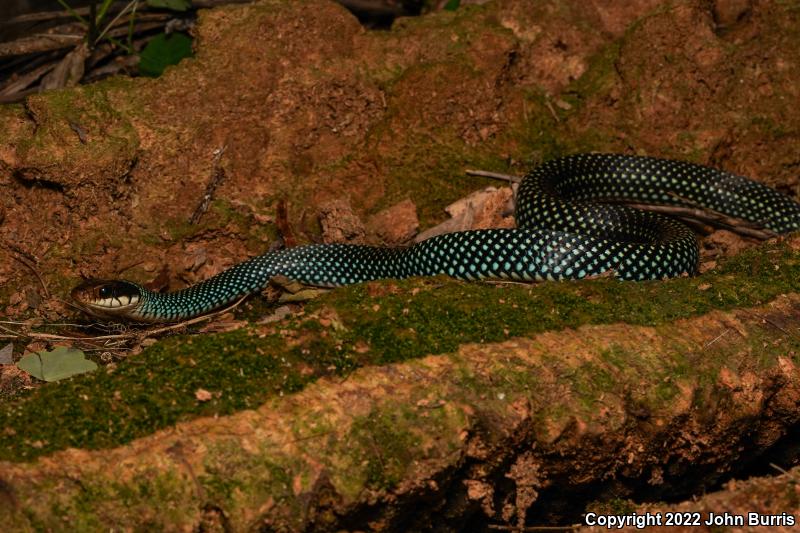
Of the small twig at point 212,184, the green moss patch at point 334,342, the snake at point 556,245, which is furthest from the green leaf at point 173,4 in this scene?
the green moss patch at point 334,342

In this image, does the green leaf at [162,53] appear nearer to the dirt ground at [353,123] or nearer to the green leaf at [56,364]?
the dirt ground at [353,123]

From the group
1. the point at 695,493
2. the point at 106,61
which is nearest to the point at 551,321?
the point at 695,493

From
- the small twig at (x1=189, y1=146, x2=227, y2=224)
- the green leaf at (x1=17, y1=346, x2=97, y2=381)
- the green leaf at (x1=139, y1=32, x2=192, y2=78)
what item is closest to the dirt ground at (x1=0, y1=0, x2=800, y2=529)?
the small twig at (x1=189, y1=146, x2=227, y2=224)

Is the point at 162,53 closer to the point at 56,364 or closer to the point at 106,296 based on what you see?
the point at 106,296

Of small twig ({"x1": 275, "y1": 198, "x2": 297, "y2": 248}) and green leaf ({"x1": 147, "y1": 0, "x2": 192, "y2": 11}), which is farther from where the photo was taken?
green leaf ({"x1": 147, "y1": 0, "x2": 192, "y2": 11})

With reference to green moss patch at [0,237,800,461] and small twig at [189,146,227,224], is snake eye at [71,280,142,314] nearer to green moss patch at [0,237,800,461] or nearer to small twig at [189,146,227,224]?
small twig at [189,146,227,224]

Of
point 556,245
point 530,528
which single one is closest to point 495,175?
point 556,245

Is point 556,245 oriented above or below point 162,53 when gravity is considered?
below
